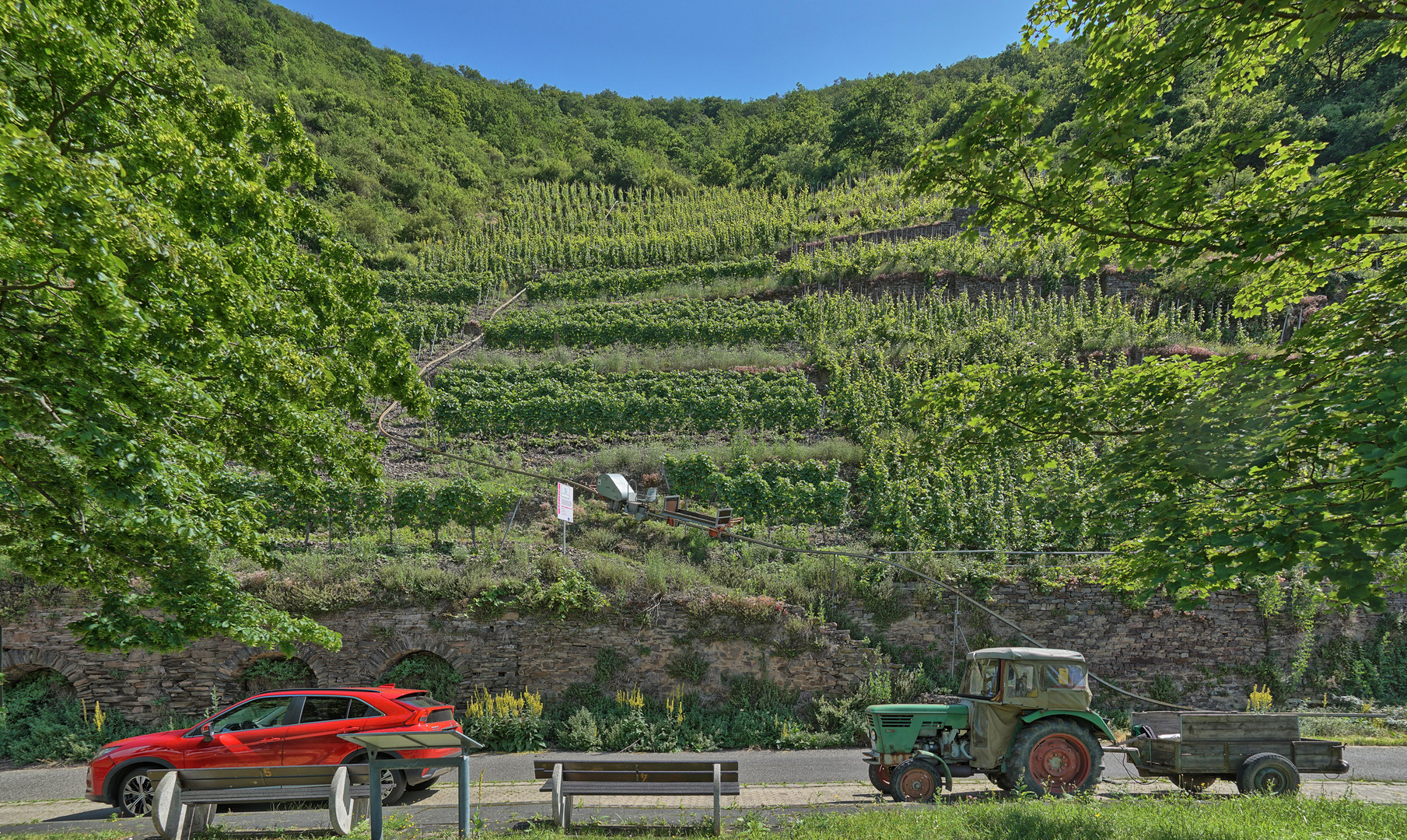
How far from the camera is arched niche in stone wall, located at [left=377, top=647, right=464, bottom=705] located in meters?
11.4

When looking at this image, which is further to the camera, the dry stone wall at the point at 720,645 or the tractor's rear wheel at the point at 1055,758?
the dry stone wall at the point at 720,645

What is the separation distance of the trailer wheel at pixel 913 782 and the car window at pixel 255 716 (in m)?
7.48

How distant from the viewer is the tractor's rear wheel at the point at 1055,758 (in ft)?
24.5

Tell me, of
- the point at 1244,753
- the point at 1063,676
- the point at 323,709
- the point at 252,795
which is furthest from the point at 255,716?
the point at 1244,753

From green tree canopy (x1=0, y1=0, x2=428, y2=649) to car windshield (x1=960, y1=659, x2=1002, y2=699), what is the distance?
787cm

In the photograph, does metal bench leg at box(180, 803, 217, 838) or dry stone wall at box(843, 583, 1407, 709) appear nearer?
metal bench leg at box(180, 803, 217, 838)

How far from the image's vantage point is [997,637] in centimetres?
1265

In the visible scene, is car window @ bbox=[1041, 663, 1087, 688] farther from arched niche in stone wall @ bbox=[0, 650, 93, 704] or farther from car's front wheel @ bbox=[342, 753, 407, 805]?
arched niche in stone wall @ bbox=[0, 650, 93, 704]

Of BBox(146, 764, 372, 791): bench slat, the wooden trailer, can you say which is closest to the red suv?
BBox(146, 764, 372, 791): bench slat

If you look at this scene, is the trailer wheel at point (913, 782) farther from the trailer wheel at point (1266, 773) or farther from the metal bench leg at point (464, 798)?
the metal bench leg at point (464, 798)

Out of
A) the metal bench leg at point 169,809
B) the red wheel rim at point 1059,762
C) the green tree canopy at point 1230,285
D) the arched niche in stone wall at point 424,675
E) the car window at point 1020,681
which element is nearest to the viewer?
the green tree canopy at point 1230,285

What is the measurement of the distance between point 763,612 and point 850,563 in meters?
2.59

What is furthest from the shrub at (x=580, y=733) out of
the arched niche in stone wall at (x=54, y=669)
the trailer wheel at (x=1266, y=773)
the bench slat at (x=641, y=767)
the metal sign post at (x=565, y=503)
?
the trailer wheel at (x=1266, y=773)

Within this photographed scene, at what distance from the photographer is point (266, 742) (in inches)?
303
